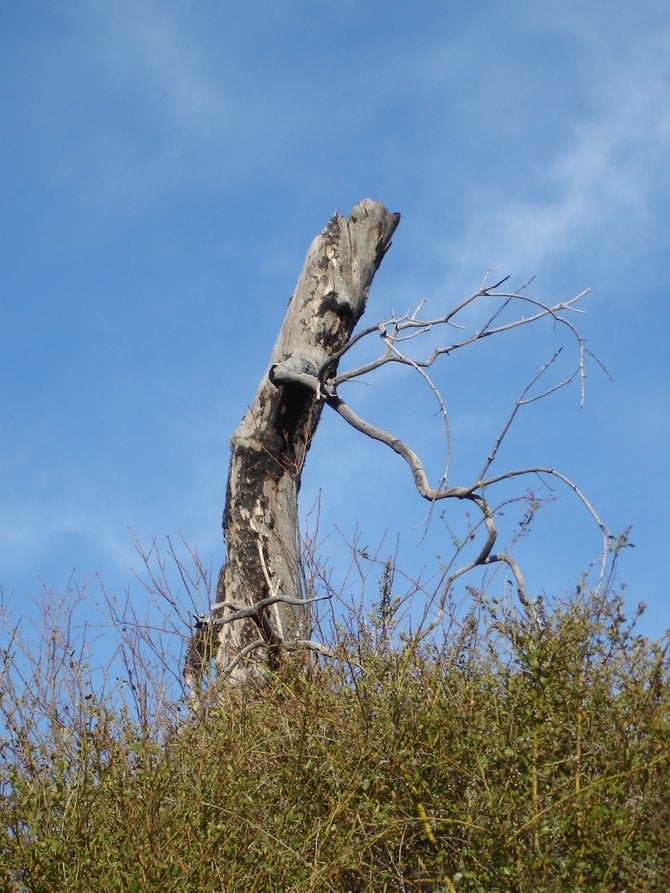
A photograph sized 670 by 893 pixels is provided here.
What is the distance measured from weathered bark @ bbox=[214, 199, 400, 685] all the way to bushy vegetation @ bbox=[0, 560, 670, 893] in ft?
10.7

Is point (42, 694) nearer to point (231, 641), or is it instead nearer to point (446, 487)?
point (231, 641)

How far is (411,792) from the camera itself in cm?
383

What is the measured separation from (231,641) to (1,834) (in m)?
3.94

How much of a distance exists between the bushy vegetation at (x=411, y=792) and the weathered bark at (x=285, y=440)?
3275 mm

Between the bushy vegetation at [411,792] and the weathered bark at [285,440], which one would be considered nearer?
the bushy vegetation at [411,792]

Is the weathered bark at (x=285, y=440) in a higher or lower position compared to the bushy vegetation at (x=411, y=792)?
higher

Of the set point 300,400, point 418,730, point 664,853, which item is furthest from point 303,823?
point 300,400

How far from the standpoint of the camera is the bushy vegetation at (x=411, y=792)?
11.4 feet

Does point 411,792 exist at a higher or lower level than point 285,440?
lower

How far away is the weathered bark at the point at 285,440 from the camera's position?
7.95 m

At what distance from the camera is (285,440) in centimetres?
845

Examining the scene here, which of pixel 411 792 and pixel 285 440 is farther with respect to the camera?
pixel 285 440

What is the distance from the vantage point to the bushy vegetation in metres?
3.47

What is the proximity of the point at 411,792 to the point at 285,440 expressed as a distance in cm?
485
